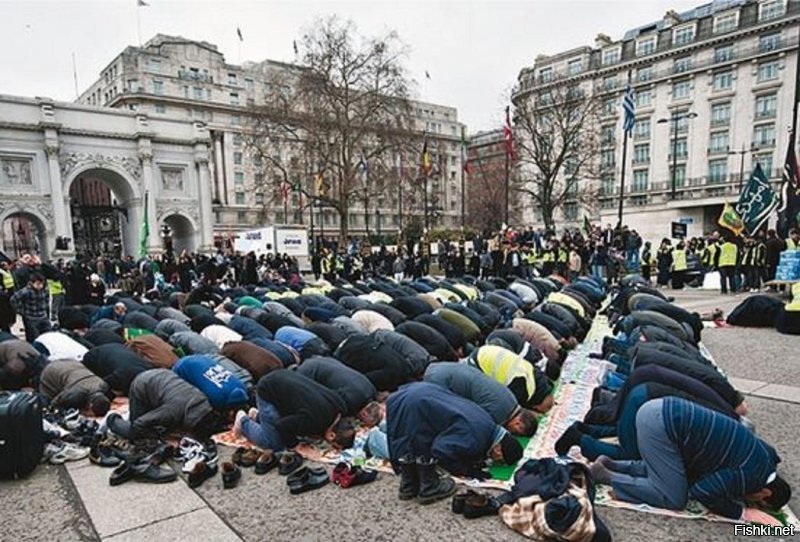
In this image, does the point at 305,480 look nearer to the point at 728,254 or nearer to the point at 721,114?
the point at 728,254

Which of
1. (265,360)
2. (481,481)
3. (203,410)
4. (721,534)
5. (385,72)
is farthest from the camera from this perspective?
(385,72)

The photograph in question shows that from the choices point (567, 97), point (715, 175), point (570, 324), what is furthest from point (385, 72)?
point (715, 175)

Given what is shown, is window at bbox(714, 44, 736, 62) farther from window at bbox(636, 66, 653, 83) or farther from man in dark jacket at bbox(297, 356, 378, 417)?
man in dark jacket at bbox(297, 356, 378, 417)

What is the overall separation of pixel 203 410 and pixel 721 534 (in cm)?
410

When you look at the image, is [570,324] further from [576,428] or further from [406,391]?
[406,391]

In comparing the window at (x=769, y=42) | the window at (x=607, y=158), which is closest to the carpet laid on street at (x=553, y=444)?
the window at (x=607, y=158)

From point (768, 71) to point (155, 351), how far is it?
60747 millimetres

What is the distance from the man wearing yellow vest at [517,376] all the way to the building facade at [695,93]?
38.0 metres

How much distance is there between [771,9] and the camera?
46562 mm

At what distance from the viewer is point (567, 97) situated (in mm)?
33688

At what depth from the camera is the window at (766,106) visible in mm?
46281

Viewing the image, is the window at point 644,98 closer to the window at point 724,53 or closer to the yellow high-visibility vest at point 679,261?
the window at point 724,53

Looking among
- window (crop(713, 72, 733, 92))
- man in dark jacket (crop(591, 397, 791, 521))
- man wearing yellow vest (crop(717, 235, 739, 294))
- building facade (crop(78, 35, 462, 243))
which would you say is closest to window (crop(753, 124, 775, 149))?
window (crop(713, 72, 733, 92))

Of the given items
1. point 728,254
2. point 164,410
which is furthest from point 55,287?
point 728,254
